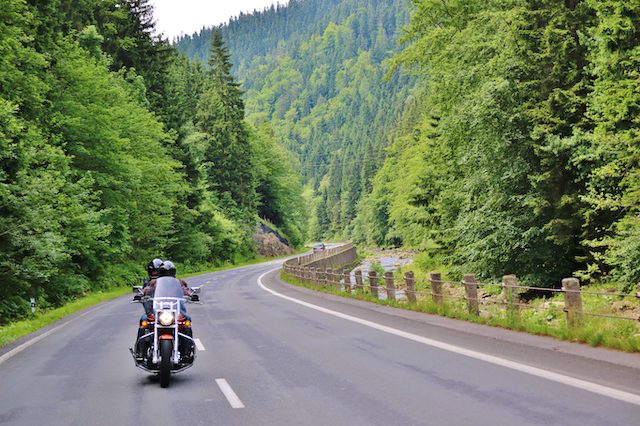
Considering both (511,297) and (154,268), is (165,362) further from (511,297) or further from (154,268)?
(511,297)

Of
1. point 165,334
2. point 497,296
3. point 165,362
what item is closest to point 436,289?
point 497,296

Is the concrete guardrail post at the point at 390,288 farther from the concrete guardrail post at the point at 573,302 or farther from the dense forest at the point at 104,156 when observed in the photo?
the dense forest at the point at 104,156

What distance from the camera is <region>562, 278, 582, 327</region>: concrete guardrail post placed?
1184 cm

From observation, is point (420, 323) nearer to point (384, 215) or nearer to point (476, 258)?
point (476, 258)

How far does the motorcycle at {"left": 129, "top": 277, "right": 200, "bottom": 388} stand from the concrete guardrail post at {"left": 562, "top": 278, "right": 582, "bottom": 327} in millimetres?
6711

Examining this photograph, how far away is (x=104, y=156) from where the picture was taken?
36406 mm

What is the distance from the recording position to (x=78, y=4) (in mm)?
45438

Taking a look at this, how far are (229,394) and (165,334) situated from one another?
1.35 meters

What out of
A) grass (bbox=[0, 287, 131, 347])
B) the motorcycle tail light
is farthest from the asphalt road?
grass (bbox=[0, 287, 131, 347])

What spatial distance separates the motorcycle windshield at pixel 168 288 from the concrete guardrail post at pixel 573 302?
6767 millimetres

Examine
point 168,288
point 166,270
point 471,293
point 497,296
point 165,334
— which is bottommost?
point 497,296

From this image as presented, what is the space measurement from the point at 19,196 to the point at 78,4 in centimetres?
2709

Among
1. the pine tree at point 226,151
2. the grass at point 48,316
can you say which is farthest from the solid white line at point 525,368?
the pine tree at point 226,151

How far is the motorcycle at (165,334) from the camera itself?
9.12 meters
